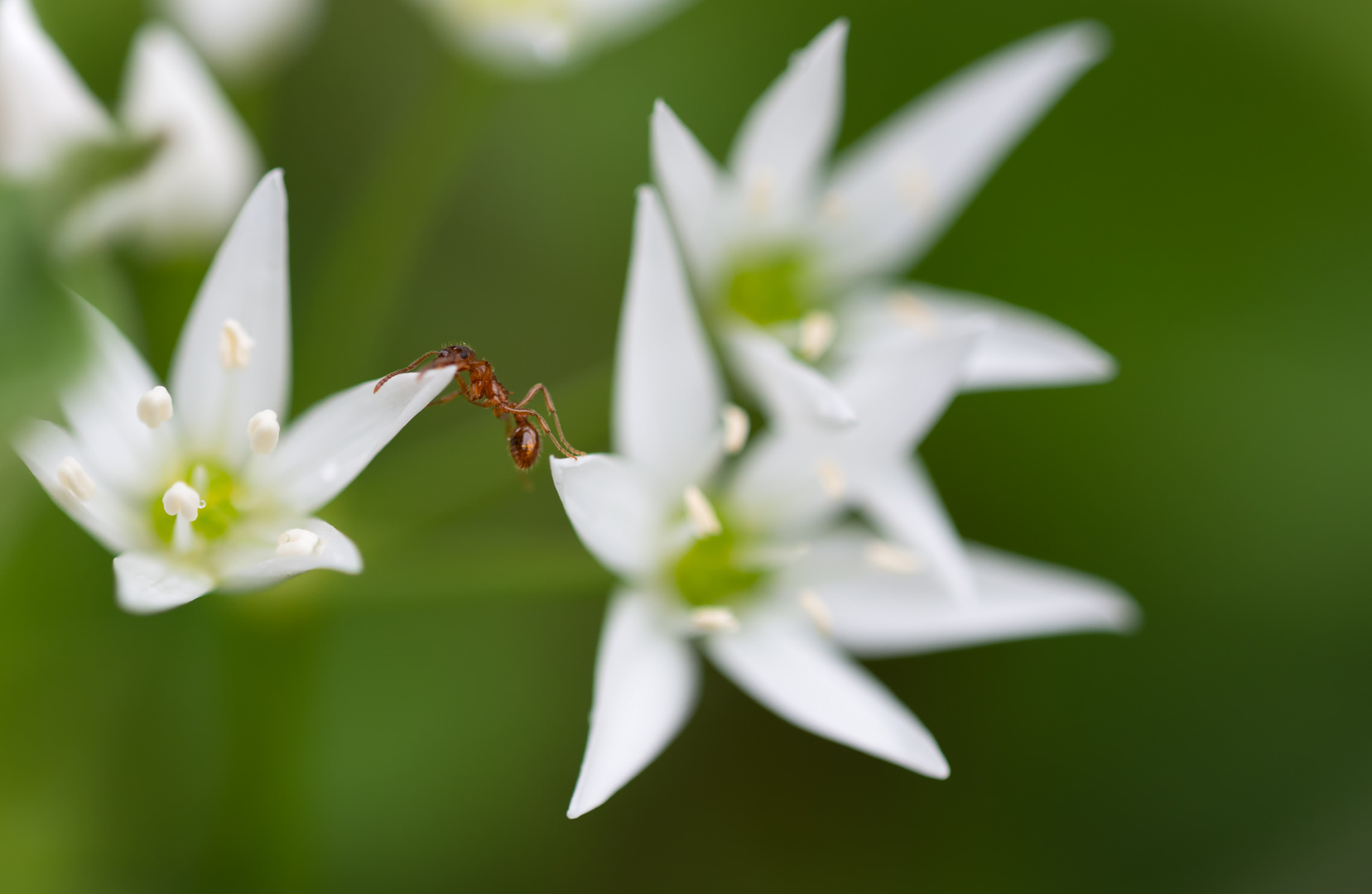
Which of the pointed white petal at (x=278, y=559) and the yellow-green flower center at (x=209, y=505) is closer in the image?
the pointed white petal at (x=278, y=559)

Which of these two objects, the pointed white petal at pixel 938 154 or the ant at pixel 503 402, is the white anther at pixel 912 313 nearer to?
the pointed white petal at pixel 938 154

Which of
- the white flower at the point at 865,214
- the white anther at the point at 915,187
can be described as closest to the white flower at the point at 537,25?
the white flower at the point at 865,214

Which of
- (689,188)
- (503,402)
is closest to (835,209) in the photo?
(689,188)

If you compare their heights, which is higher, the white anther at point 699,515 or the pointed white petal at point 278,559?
the pointed white petal at point 278,559

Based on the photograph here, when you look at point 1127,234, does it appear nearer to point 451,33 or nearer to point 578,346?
point 578,346

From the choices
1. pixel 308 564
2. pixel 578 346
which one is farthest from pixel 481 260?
pixel 308 564

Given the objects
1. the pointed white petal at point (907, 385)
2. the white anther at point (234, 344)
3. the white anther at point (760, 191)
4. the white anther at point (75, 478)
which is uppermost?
the white anther at point (760, 191)
